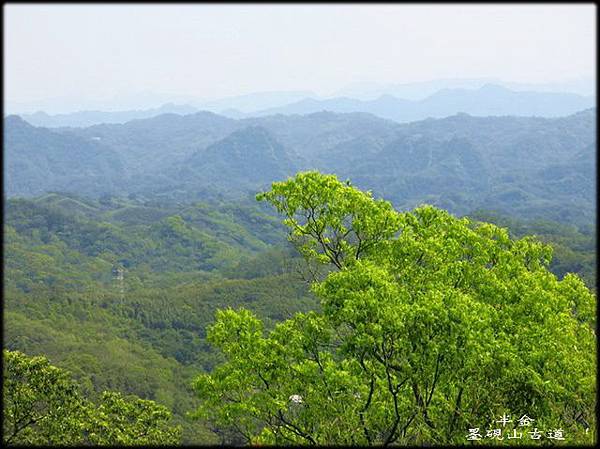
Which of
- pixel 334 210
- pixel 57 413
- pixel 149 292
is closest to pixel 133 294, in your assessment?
pixel 149 292

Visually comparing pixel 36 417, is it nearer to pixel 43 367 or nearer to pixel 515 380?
pixel 43 367

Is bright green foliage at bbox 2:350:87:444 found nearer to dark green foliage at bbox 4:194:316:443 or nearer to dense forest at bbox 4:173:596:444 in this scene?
dense forest at bbox 4:173:596:444

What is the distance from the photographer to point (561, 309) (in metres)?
12.4

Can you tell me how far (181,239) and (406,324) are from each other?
167 metres

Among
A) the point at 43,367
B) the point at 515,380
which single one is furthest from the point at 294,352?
the point at 43,367

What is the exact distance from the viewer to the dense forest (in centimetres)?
6769

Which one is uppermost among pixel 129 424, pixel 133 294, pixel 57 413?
pixel 57 413

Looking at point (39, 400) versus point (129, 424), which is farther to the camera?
point (39, 400)

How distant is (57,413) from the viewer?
58.6 ft

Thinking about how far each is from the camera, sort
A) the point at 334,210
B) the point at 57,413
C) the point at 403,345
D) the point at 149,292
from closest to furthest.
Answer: the point at 403,345 < the point at 334,210 < the point at 57,413 < the point at 149,292

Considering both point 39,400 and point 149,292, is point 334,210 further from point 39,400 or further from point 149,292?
point 149,292

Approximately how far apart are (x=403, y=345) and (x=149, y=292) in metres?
105

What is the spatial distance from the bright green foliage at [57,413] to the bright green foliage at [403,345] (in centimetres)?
686

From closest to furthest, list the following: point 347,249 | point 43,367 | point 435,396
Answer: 1. point 435,396
2. point 347,249
3. point 43,367
